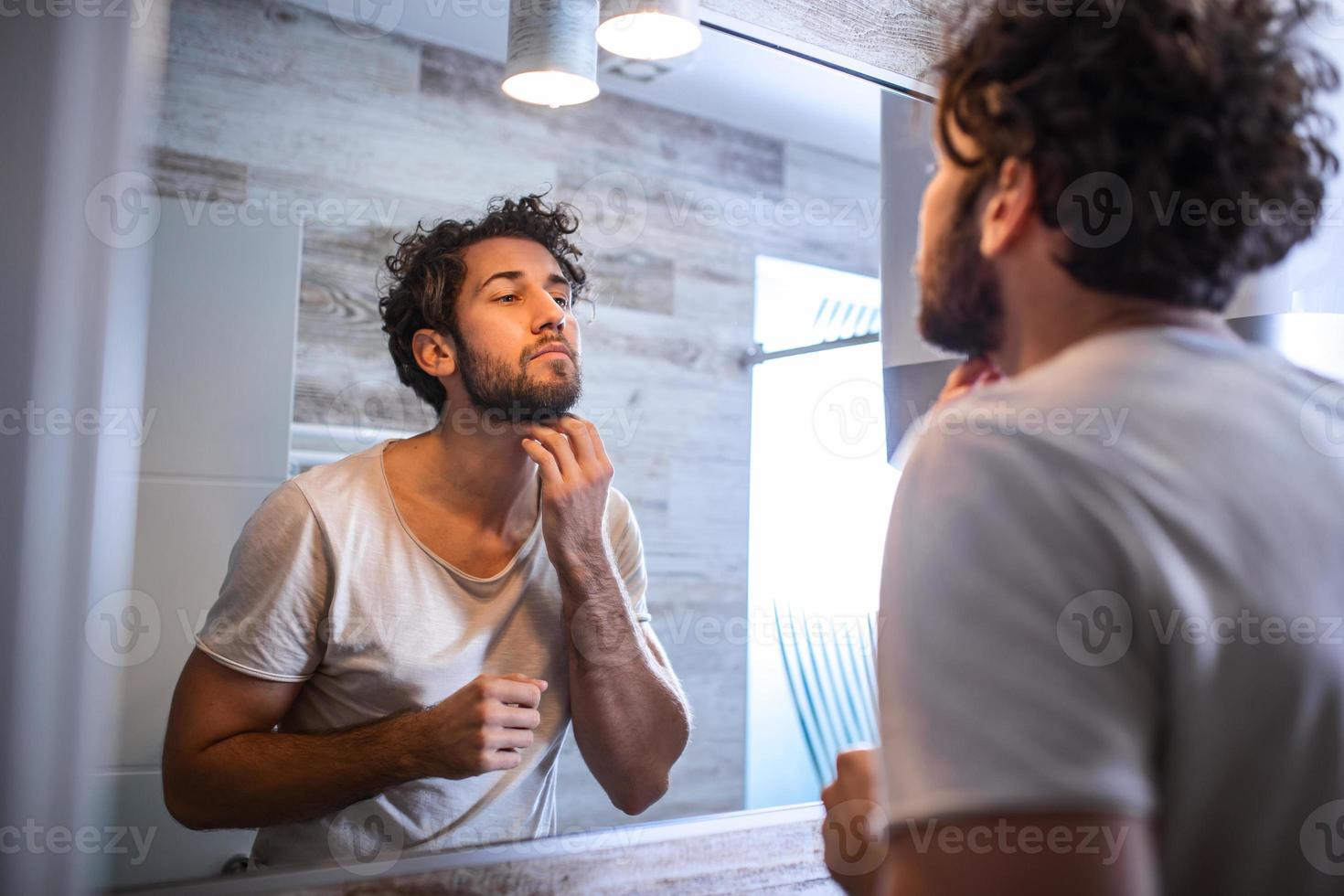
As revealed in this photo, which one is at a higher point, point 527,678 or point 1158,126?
point 1158,126

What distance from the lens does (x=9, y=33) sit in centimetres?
64

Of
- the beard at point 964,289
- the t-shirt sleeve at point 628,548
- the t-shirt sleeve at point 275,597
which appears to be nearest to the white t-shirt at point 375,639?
the t-shirt sleeve at point 275,597

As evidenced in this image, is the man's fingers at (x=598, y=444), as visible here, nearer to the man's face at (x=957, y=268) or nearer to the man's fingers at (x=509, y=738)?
the man's fingers at (x=509, y=738)

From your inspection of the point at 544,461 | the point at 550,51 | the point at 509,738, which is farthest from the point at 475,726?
the point at 550,51

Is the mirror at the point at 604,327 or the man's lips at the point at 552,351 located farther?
the man's lips at the point at 552,351

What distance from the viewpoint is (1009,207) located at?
20.7 inches

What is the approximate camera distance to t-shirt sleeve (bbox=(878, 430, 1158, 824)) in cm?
38

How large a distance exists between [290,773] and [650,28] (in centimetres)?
78

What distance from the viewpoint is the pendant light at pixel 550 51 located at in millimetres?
962

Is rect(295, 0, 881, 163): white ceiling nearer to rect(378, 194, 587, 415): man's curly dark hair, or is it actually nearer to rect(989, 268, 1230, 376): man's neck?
rect(378, 194, 587, 415): man's curly dark hair

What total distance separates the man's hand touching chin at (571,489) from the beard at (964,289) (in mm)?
444

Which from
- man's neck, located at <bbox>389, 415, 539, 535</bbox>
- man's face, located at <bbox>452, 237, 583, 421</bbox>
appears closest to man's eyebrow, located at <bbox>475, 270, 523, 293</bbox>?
man's face, located at <bbox>452, 237, 583, 421</bbox>

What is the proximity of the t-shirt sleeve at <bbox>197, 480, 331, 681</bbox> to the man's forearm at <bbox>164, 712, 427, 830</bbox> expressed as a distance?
58 millimetres

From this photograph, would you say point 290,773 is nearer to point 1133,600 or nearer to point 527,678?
point 527,678
